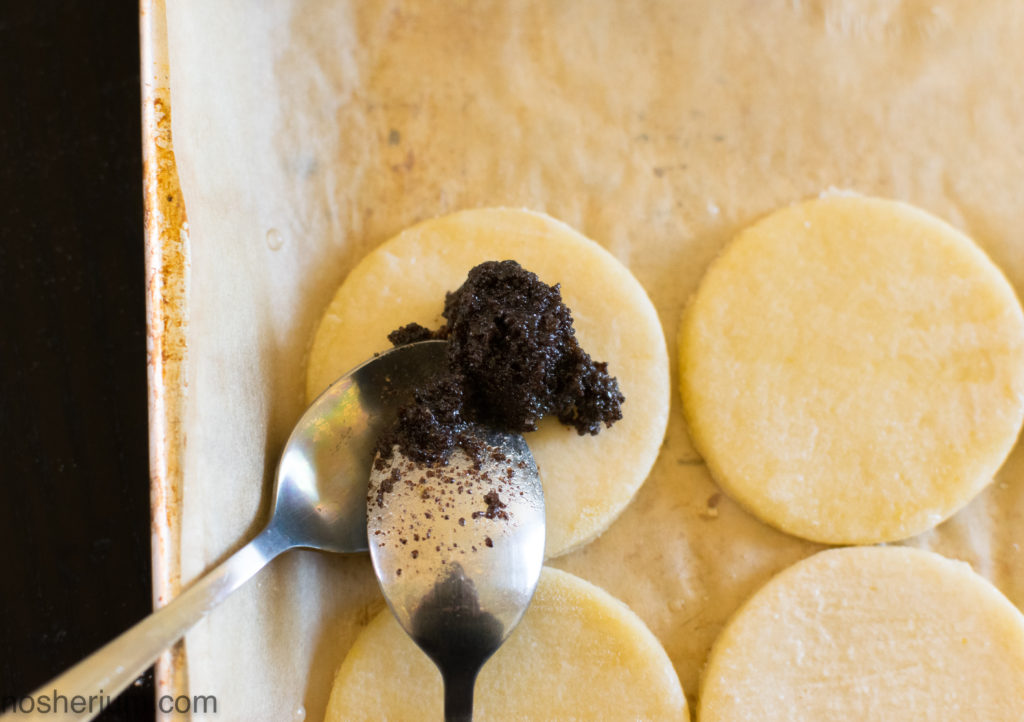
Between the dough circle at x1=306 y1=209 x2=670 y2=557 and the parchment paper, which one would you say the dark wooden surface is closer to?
the parchment paper

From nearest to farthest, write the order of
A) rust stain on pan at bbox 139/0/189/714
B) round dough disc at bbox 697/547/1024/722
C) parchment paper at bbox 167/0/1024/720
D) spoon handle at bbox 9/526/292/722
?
spoon handle at bbox 9/526/292/722 → rust stain on pan at bbox 139/0/189/714 → round dough disc at bbox 697/547/1024/722 → parchment paper at bbox 167/0/1024/720

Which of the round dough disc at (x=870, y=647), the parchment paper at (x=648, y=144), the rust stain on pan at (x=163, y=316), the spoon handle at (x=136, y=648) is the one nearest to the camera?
the spoon handle at (x=136, y=648)

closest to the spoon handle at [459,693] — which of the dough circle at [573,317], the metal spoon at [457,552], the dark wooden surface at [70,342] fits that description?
the metal spoon at [457,552]

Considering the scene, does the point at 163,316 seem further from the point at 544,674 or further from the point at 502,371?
the point at 544,674

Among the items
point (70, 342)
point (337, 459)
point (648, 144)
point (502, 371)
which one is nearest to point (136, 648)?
point (337, 459)

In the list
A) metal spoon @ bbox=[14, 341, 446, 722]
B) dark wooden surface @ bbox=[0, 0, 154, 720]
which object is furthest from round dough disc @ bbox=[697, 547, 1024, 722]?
dark wooden surface @ bbox=[0, 0, 154, 720]

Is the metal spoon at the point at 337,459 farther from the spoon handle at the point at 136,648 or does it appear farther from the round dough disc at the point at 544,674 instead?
the round dough disc at the point at 544,674
